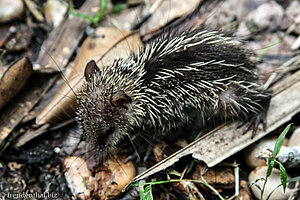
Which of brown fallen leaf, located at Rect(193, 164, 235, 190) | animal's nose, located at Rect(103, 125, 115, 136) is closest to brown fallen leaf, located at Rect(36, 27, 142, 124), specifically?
animal's nose, located at Rect(103, 125, 115, 136)

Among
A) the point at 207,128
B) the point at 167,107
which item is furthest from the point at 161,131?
the point at 207,128

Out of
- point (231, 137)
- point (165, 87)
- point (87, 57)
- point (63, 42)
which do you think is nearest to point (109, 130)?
point (165, 87)

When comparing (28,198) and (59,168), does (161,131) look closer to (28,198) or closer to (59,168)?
(59,168)

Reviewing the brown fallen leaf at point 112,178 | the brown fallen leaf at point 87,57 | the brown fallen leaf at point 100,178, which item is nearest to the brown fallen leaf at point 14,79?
the brown fallen leaf at point 87,57

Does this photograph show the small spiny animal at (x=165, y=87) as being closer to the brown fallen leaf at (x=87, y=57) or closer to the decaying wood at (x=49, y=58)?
the brown fallen leaf at (x=87, y=57)

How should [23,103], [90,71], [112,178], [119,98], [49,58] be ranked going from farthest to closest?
1. [49,58]
2. [23,103]
3. [112,178]
4. [90,71]
5. [119,98]

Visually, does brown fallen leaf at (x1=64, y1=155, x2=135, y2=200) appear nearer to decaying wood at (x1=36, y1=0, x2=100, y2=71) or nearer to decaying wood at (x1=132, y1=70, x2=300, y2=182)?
decaying wood at (x1=132, y1=70, x2=300, y2=182)

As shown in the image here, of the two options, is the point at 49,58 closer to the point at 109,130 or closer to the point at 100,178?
the point at 109,130
